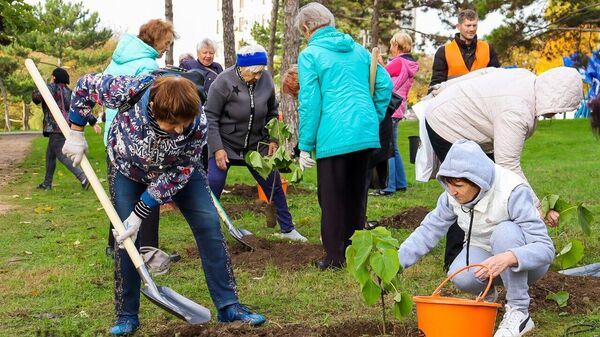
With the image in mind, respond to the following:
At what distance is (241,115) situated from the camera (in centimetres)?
796

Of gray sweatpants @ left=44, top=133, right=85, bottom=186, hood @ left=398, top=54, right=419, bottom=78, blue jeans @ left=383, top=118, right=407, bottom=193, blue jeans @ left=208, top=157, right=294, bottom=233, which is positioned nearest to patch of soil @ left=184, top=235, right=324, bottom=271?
blue jeans @ left=208, top=157, right=294, bottom=233

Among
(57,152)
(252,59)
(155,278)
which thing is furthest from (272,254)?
(57,152)

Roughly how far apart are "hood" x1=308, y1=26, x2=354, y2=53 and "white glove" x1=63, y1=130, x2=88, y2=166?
2.17 meters

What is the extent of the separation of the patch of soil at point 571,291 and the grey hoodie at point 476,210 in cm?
84

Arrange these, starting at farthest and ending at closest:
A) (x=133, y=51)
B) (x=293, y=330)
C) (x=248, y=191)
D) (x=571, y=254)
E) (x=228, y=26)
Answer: (x=228, y=26), (x=248, y=191), (x=133, y=51), (x=571, y=254), (x=293, y=330)

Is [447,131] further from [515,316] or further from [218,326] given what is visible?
[218,326]

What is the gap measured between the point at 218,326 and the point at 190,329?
0.53 feet

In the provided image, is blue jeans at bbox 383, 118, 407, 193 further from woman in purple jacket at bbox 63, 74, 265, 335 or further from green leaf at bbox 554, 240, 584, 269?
woman in purple jacket at bbox 63, 74, 265, 335

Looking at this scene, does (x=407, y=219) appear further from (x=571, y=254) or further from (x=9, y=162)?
(x=9, y=162)

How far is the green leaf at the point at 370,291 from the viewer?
420cm

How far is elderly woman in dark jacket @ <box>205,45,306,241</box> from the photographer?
7777 millimetres

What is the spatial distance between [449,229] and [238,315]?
73.7 inches

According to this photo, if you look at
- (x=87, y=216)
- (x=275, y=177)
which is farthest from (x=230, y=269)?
(x=87, y=216)

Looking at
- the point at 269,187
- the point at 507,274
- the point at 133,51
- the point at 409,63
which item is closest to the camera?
the point at 507,274
